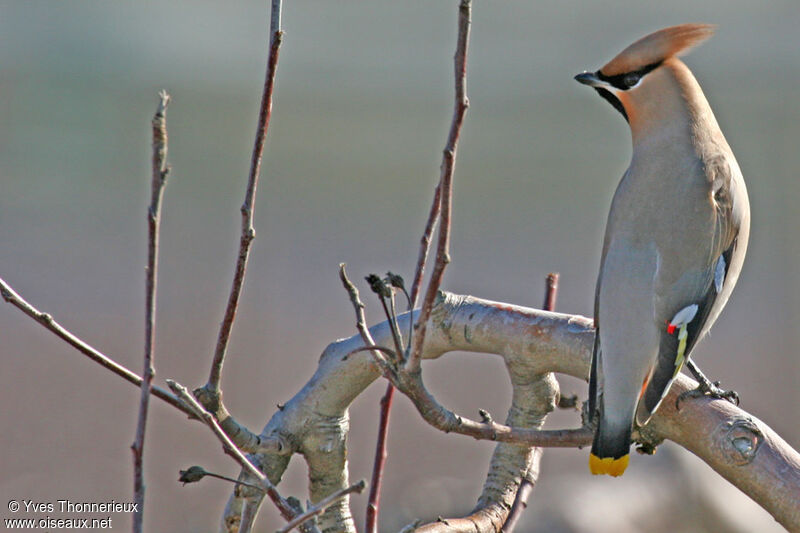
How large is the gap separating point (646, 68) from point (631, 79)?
0.03m

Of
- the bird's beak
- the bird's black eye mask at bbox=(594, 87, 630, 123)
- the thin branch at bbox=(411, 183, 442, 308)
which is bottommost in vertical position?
the thin branch at bbox=(411, 183, 442, 308)

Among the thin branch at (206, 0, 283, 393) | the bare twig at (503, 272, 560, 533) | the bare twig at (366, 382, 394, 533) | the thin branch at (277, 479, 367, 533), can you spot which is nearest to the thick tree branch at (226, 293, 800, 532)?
the bare twig at (503, 272, 560, 533)

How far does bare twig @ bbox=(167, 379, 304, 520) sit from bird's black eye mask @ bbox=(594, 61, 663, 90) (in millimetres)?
1101

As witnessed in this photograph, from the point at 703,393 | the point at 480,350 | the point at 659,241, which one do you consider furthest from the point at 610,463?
the point at 659,241

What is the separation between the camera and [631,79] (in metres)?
2.06

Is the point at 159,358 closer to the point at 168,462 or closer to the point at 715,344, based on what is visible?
the point at 168,462

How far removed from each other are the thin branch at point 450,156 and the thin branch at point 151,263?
0.93ft

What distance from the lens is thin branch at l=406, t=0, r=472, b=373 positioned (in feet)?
3.65

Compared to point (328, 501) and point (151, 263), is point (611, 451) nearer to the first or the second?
point (328, 501)

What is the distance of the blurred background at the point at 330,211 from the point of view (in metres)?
4.60

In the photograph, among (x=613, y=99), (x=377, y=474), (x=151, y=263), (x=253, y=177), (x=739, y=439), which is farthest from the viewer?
(x=613, y=99)

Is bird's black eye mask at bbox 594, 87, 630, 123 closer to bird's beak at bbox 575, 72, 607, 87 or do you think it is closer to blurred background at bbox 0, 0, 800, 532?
bird's beak at bbox 575, 72, 607, 87

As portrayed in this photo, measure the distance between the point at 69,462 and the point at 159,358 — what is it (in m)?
1.06

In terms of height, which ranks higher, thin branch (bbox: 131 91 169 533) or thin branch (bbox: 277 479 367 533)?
thin branch (bbox: 131 91 169 533)
